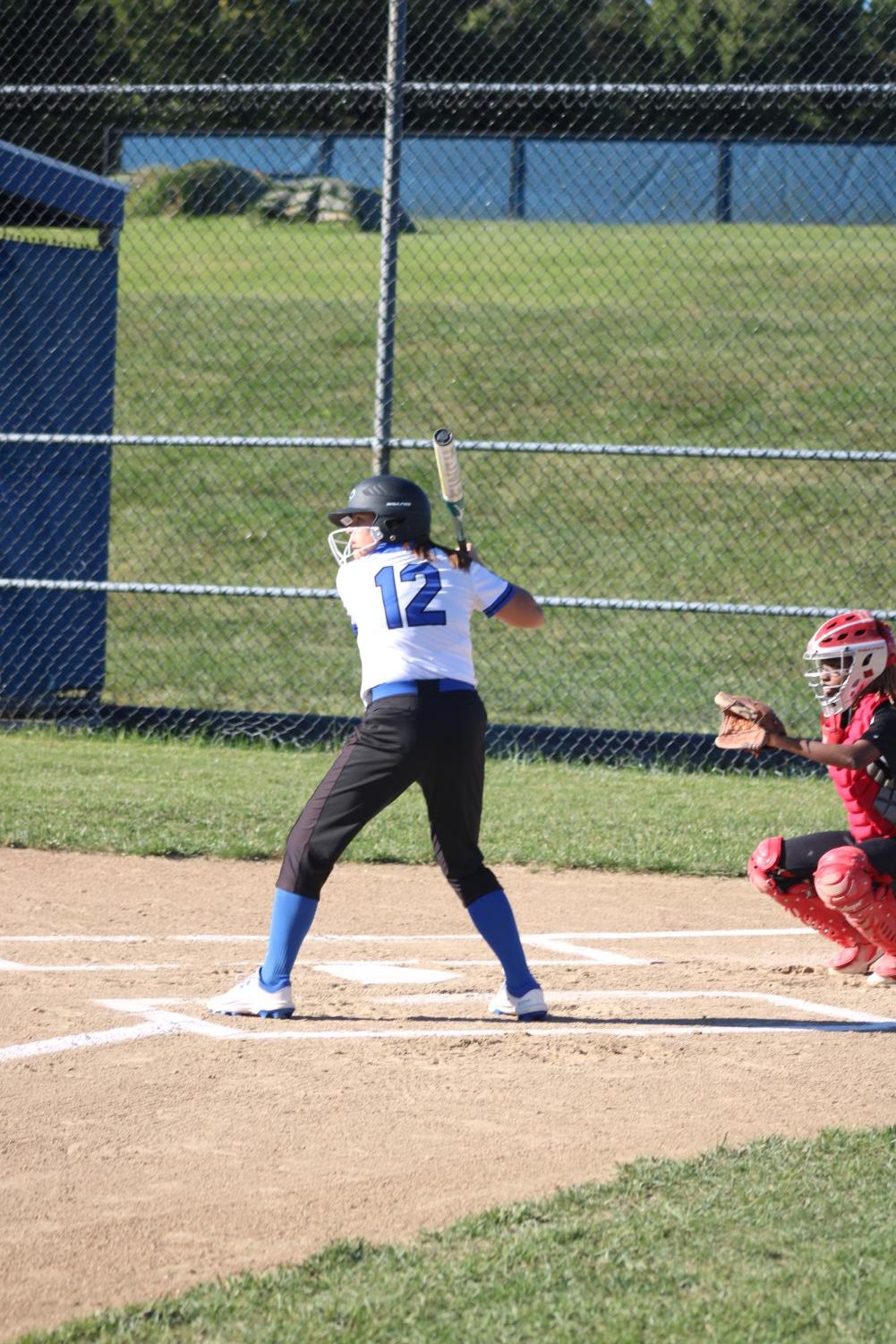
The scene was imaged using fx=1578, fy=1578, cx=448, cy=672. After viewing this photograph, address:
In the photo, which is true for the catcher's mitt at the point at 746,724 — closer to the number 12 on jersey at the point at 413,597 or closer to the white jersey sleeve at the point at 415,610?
the white jersey sleeve at the point at 415,610

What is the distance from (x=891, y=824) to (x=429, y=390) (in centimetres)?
1404

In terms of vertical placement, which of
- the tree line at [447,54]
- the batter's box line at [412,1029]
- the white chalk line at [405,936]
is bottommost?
the white chalk line at [405,936]

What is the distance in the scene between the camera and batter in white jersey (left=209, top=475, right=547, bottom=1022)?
498 centimetres

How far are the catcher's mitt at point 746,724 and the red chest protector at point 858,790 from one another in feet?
1.52

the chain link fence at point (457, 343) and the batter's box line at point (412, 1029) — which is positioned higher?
the chain link fence at point (457, 343)

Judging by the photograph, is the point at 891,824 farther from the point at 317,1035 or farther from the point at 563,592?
the point at 563,592

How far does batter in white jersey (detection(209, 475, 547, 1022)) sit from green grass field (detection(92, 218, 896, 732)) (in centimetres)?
696

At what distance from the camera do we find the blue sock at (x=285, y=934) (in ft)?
16.4

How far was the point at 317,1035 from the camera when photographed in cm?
486

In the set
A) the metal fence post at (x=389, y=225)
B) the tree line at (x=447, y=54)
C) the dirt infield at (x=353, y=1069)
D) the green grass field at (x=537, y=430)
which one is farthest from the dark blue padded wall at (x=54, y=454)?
the dirt infield at (x=353, y=1069)

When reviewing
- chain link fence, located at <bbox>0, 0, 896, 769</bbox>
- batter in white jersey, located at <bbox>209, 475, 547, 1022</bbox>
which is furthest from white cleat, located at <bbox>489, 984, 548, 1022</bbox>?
chain link fence, located at <bbox>0, 0, 896, 769</bbox>

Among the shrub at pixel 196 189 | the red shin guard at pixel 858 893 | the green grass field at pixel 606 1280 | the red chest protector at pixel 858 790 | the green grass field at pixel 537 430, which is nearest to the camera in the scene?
the green grass field at pixel 606 1280

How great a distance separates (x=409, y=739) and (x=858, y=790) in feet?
5.84

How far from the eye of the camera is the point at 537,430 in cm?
1811
